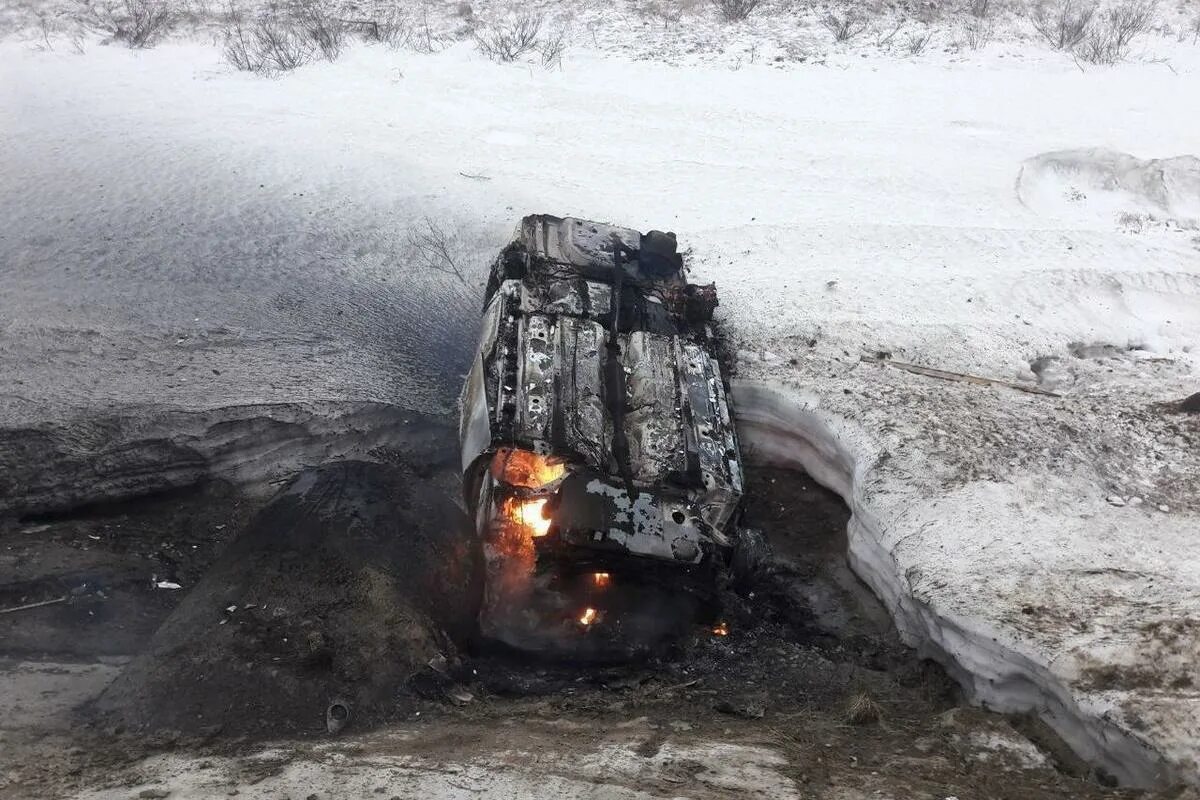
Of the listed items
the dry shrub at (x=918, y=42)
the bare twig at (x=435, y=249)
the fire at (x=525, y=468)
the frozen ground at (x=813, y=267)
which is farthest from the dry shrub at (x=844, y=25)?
the fire at (x=525, y=468)

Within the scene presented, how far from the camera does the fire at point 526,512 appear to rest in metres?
5.18

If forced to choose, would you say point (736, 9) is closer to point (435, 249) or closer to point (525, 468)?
point (435, 249)

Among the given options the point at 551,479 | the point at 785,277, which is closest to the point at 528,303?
the point at 551,479

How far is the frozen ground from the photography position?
5.00m

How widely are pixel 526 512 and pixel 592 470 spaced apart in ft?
1.64

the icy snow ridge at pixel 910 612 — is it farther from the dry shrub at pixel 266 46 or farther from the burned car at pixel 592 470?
the dry shrub at pixel 266 46

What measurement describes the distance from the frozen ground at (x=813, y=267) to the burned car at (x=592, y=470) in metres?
1.15

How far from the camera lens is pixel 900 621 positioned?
5.29 m

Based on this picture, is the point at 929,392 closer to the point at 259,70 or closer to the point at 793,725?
the point at 793,725

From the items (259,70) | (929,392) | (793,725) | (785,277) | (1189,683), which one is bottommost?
(793,725)

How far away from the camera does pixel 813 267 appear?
8.45m

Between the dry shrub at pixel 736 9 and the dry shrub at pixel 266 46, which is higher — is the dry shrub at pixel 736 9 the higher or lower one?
the higher one

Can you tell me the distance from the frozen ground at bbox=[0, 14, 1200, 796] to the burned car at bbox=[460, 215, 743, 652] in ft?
3.76

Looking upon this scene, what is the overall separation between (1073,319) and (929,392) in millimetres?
2300
